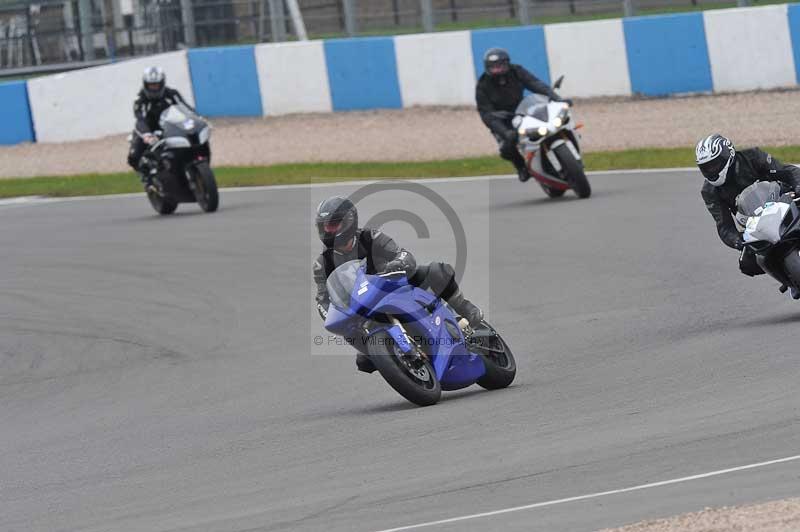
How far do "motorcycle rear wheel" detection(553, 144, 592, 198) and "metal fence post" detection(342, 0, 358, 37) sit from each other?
10496mm

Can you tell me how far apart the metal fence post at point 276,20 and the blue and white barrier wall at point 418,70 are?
0.91m

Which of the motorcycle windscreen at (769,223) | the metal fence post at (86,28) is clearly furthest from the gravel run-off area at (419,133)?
the motorcycle windscreen at (769,223)

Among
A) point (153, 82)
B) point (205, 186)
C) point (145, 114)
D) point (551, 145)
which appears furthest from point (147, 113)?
point (551, 145)

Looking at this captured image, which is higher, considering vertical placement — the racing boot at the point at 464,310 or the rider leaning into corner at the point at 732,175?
the rider leaning into corner at the point at 732,175

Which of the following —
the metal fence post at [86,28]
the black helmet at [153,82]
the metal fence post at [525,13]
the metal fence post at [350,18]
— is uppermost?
the metal fence post at [86,28]

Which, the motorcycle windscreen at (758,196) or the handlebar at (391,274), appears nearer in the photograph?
the handlebar at (391,274)

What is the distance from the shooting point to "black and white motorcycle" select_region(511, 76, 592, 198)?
15461 millimetres

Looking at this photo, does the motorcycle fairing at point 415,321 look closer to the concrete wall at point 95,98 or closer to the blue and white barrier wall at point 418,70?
the blue and white barrier wall at point 418,70

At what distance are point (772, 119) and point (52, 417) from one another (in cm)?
1245

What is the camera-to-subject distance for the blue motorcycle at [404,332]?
7586 mm

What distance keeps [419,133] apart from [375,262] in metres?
14.7

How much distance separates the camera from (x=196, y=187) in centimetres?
1769

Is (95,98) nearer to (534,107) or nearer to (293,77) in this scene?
(293,77)

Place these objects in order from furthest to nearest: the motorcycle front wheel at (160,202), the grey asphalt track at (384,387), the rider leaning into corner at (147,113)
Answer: the motorcycle front wheel at (160,202), the rider leaning into corner at (147,113), the grey asphalt track at (384,387)
